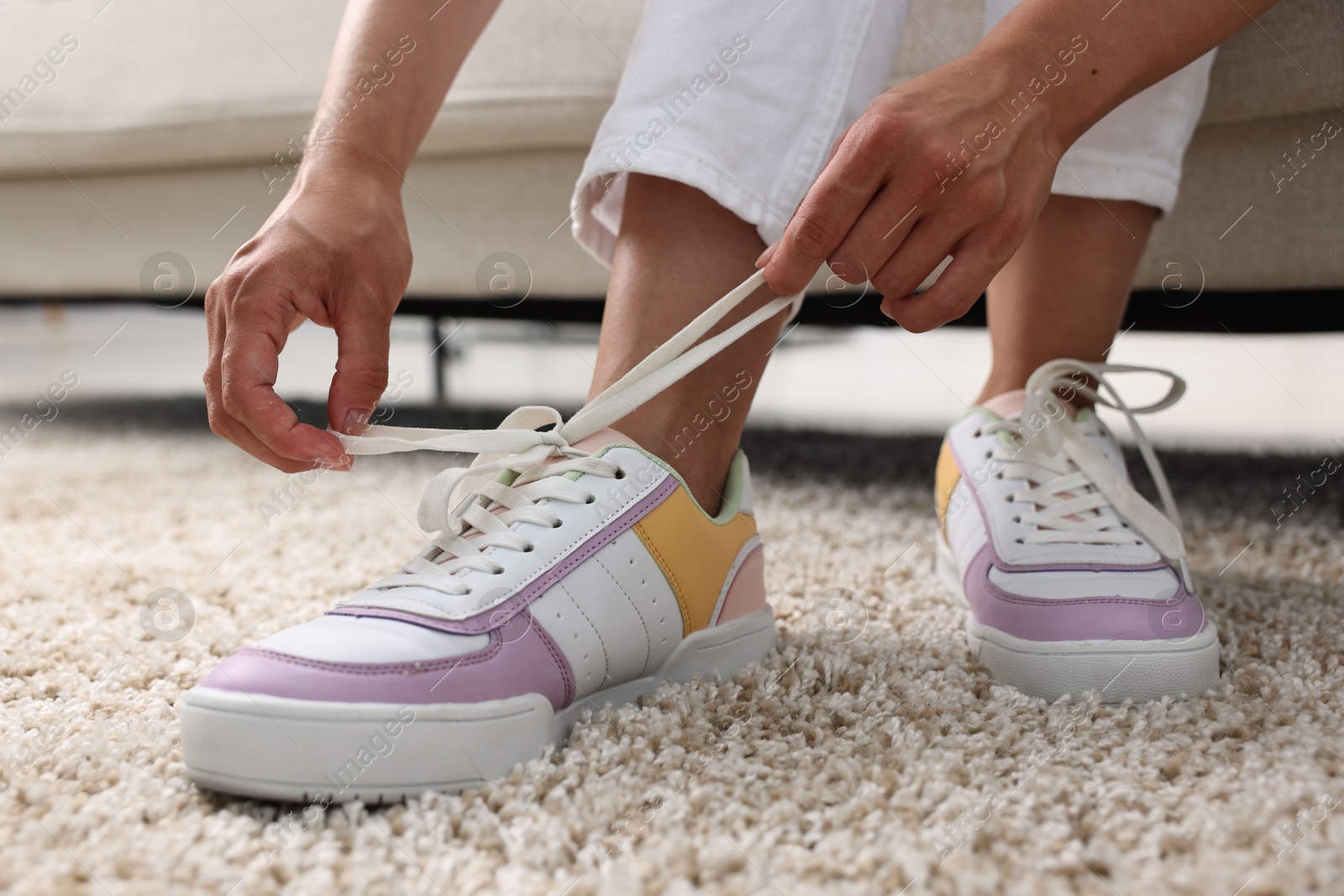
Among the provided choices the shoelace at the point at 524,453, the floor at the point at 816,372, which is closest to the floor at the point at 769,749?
the shoelace at the point at 524,453

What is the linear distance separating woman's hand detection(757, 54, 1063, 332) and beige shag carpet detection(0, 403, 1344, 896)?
0.64 feet

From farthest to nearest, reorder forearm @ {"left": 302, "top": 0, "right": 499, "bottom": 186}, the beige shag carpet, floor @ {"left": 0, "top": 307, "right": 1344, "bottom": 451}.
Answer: floor @ {"left": 0, "top": 307, "right": 1344, "bottom": 451} → forearm @ {"left": 302, "top": 0, "right": 499, "bottom": 186} → the beige shag carpet

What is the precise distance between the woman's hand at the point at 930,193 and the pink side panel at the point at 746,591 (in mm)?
166

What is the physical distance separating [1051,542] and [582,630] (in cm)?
27

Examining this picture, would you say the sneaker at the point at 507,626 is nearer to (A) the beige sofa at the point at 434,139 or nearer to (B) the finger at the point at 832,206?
(B) the finger at the point at 832,206

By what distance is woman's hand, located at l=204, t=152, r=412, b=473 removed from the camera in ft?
1.43

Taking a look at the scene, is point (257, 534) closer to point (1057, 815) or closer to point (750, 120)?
point (750, 120)

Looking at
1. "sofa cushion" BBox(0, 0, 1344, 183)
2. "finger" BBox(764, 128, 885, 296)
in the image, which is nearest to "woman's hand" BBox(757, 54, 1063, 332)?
"finger" BBox(764, 128, 885, 296)

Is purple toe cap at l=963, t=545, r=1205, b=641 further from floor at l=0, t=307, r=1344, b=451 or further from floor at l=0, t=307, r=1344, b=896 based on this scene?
floor at l=0, t=307, r=1344, b=451

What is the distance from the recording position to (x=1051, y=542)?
0.53 m

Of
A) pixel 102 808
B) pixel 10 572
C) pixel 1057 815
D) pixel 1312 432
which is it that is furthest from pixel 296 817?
pixel 1312 432

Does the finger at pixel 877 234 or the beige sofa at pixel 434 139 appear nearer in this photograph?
the finger at pixel 877 234

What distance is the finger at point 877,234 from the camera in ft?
1.32

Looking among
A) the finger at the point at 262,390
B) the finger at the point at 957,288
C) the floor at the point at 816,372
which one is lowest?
the floor at the point at 816,372
